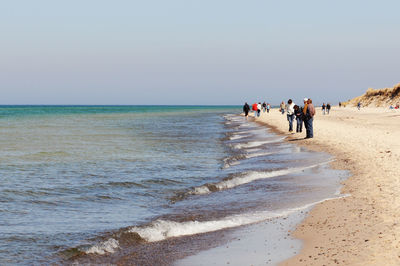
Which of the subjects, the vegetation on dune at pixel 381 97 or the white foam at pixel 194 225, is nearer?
the white foam at pixel 194 225

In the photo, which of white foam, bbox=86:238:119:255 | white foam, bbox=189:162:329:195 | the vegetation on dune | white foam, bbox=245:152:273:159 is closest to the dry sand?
white foam, bbox=189:162:329:195

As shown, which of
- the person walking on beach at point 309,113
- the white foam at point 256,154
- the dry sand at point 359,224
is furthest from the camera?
the person walking on beach at point 309,113

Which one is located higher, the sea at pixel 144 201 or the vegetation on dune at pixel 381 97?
the vegetation on dune at pixel 381 97

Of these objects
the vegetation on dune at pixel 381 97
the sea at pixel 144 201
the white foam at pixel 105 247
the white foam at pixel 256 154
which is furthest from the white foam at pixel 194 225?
the vegetation on dune at pixel 381 97

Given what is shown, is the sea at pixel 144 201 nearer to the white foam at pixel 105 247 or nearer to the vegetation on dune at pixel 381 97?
the white foam at pixel 105 247

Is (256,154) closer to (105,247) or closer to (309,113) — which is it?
(309,113)

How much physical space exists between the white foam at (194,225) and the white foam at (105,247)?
0.57 meters

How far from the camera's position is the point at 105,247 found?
7262mm

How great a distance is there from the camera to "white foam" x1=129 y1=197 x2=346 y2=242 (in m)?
7.93

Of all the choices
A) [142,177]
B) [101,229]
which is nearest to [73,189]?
[142,177]

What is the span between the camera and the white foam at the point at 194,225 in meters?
7.93

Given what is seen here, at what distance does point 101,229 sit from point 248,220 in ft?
9.00

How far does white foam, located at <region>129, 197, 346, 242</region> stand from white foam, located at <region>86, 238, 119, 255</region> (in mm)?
569

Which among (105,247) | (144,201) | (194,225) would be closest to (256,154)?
(144,201)
